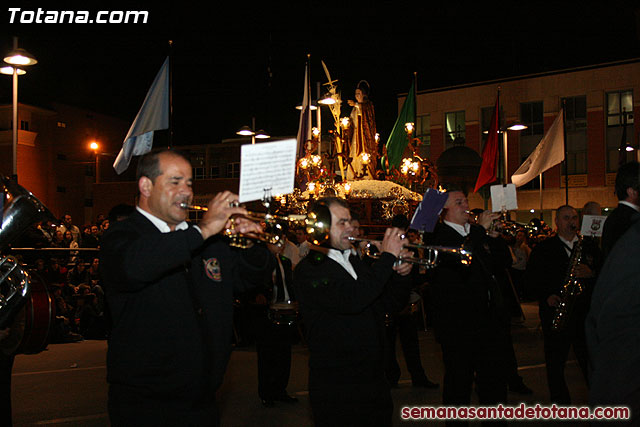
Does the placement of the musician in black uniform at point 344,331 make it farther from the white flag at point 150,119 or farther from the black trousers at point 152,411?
the white flag at point 150,119

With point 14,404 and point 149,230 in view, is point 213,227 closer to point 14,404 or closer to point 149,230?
point 149,230

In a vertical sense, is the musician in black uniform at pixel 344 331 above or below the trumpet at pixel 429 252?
below

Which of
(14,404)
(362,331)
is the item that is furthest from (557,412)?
(14,404)

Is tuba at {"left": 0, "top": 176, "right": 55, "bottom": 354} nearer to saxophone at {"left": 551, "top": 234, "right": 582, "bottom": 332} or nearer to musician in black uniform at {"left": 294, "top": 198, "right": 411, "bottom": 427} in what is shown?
A: musician in black uniform at {"left": 294, "top": 198, "right": 411, "bottom": 427}

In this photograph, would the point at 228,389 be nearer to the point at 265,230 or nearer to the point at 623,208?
the point at 265,230

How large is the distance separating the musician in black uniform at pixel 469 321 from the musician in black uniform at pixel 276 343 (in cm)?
217

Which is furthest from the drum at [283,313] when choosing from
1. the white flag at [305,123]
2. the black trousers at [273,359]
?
the white flag at [305,123]

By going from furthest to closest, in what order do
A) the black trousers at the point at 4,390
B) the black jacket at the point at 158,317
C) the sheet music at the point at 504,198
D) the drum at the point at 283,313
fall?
the drum at the point at 283,313
the sheet music at the point at 504,198
the black trousers at the point at 4,390
the black jacket at the point at 158,317

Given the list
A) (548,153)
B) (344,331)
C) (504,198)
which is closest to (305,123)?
(548,153)

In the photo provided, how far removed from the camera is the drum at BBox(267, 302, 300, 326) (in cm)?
747

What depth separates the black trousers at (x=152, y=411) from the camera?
3.30m

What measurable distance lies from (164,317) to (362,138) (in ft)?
42.2

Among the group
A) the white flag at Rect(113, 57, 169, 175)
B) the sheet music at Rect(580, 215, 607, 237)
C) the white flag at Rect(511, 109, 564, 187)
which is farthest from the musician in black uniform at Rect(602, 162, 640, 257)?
the white flag at Rect(511, 109, 564, 187)

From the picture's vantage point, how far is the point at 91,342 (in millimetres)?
13117
